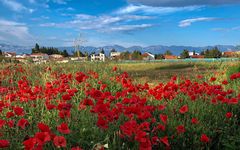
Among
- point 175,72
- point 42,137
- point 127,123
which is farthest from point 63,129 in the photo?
point 175,72

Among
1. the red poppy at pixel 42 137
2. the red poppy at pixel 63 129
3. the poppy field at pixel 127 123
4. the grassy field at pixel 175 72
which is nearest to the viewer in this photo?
the red poppy at pixel 42 137

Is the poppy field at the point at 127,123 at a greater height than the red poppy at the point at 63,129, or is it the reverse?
the red poppy at the point at 63,129

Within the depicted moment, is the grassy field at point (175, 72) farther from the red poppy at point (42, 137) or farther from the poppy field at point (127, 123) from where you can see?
the red poppy at point (42, 137)

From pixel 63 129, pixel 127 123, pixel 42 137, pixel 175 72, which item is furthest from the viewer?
pixel 175 72

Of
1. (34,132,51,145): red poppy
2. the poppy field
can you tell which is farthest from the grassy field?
(34,132,51,145): red poppy

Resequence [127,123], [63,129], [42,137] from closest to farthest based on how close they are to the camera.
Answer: [42,137] < [63,129] < [127,123]

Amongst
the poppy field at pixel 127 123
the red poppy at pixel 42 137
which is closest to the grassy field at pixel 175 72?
the poppy field at pixel 127 123

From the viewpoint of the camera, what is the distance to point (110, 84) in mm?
9922

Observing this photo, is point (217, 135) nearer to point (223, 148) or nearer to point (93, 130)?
point (223, 148)

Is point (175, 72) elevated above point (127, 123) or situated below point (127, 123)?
below

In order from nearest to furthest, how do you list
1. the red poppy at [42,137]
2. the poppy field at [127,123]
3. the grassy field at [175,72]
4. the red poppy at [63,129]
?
the red poppy at [42,137] → the red poppy at [63,129] → the poppy field at [127,123] → the grassy field at [175,72]

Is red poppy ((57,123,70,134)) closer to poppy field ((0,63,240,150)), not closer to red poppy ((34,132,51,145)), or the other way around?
poppy field ((0,63,240,150))

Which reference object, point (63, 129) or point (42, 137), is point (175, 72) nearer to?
point (63, 129)

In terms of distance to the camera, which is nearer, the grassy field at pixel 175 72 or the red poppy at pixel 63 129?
the red poppy at pixel 63 129
